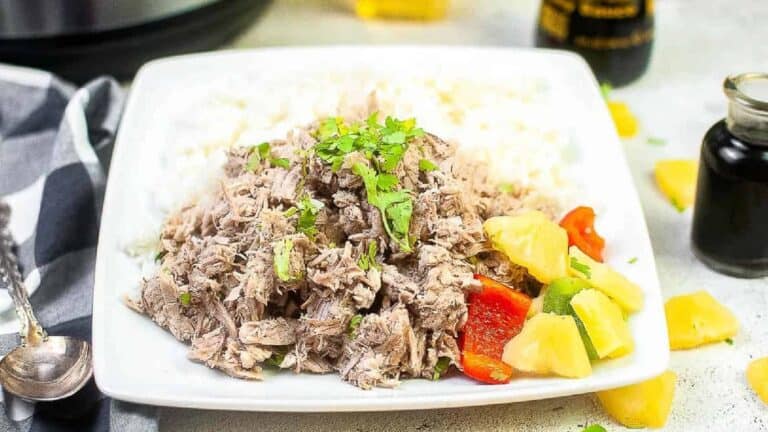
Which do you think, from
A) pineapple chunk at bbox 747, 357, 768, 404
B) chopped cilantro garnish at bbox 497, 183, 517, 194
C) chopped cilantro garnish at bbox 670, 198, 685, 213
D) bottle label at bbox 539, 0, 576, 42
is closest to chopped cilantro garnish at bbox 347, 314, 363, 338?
chopped cilantro garnish at bbox 497, 183, 517, 194

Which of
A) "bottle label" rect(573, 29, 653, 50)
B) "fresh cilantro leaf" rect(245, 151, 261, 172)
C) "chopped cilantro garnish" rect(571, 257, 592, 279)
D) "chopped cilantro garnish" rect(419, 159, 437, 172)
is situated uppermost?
"chopped cilantro garnish" rect(419, 159, 437, 172)

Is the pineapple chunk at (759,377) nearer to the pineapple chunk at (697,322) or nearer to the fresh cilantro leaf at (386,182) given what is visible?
the pineapple chunk at (697,322)

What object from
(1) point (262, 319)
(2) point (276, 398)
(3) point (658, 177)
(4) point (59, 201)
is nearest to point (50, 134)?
(4) point (59, 201)

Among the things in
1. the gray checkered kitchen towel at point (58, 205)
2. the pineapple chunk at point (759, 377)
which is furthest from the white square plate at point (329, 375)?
the pineapple chunk at point (759, 377)

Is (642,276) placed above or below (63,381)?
above

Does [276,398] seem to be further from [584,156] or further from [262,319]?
[584,156]

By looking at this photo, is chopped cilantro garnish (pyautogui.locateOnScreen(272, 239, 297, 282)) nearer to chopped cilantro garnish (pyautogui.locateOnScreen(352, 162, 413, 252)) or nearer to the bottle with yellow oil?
chopped cilantro garnish (pyautogui.locateOnScreen(352, 162, 413, 252))

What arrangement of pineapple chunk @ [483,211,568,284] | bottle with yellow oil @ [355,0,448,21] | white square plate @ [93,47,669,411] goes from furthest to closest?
bottle with yellow oil @ [355,0,448,21], pineapple chunk @ [483,211,568,284], white square plate @ [93,47,669,411]
